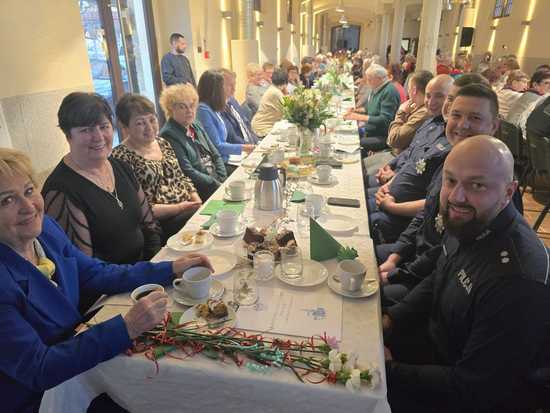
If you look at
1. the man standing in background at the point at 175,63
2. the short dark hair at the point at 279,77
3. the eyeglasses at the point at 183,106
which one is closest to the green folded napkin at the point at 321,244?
the eyeglasses at the point at 183,106

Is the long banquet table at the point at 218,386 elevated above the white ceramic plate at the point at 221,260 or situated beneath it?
situated beneath

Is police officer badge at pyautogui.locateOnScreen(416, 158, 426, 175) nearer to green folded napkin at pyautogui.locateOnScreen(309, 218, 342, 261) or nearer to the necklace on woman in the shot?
green folded napkin at pyautogui.locateOnScreen(309, 218, 342, 261)

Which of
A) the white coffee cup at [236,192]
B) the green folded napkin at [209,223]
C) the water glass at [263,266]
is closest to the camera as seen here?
the water glass at [263,266]

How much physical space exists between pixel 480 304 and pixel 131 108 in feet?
6.76

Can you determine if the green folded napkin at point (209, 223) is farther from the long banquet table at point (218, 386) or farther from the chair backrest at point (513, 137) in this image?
the chair backrest at point (513, 137)

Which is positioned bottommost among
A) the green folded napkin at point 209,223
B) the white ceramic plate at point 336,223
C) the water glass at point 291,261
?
the green folded napkin at point 209,223

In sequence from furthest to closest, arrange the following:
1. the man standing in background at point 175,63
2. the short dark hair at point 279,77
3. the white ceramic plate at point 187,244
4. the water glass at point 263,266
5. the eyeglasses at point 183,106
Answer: the man standing in background at point 175,63 → the short dark hair at point 279,77 → the eyeglasses at point 183,106 → the white ceramic plate at point 187,244 → the water glass at point 263,266

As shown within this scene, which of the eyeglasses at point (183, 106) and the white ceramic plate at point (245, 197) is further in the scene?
the eyeglasses at point (183, 106)

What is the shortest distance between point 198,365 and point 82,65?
3.65 meters

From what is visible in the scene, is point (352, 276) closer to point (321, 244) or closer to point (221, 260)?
point (321, 244)

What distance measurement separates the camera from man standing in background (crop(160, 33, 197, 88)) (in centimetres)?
563

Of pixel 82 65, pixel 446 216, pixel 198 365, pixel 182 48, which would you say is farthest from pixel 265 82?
pixel 198 365

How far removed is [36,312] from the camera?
1.09m

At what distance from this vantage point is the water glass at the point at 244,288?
125 cm
